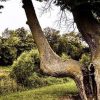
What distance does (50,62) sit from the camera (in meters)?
16.2

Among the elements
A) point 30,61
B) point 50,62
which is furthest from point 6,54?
point 50,62

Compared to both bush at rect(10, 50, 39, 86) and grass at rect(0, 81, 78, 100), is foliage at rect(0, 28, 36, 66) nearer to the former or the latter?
bush at rect(10, 50, 39, 86)

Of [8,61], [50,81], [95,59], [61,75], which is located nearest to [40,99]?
[61,75]

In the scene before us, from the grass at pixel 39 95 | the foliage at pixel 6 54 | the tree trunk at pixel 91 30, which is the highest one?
the tree trunk at pixel 91 30

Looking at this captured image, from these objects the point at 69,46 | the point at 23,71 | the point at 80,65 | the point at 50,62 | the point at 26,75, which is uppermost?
the point at 50,62

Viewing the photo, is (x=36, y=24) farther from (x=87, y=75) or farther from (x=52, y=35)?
(x=52, y=35)

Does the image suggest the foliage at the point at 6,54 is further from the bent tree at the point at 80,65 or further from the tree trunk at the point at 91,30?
the tree trunk at the point at 91,30

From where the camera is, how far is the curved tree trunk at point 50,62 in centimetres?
1591

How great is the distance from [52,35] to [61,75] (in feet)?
138

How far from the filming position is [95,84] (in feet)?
52.2

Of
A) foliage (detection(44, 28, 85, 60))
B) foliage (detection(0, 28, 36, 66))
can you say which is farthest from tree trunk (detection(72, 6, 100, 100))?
foliage (detection(0, 28, 36, 66))

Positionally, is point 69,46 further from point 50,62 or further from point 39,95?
point 50,62

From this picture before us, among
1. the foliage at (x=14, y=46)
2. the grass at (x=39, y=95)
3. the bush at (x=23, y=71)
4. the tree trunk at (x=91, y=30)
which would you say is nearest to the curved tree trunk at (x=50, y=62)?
the tree trunk at (x=91, y=30)

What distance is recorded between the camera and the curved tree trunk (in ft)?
52.2
